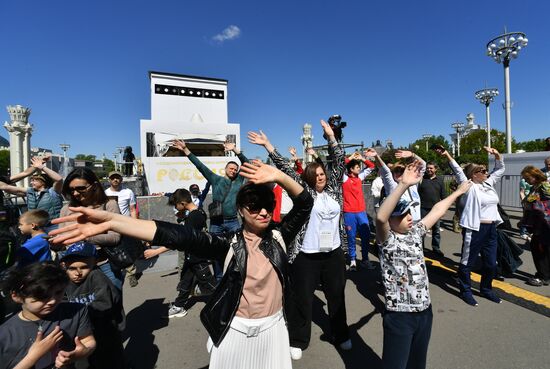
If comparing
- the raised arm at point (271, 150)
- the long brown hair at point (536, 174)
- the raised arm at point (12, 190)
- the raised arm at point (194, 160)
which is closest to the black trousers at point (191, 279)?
the raised arm at point (194, 160)

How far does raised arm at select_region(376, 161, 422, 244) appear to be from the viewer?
192cm

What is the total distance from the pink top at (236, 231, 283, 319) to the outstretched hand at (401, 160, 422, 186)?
108 centimetres

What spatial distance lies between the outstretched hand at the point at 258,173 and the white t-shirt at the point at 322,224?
57.2 inches

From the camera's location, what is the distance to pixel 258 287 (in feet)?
5.49

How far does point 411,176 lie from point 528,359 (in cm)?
234

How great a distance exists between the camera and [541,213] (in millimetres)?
4379

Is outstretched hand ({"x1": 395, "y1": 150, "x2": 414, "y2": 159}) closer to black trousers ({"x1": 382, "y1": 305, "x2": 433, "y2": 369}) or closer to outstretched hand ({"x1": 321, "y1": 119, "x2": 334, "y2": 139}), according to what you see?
outstretched hand ({"x1": 321, "y1": 119, "x2": 334, "y2": 139})

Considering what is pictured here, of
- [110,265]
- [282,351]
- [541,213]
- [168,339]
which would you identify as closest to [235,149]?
[110,265]

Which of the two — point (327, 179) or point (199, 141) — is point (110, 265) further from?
point (199, 141)

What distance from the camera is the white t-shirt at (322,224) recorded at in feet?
9.63

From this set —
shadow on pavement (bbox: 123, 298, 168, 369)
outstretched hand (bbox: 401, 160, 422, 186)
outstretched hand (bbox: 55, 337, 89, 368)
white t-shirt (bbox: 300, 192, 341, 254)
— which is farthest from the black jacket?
shadow on pavement (bbox: 123, 298, 168, 369)

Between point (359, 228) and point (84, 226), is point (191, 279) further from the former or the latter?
point (359, 228)

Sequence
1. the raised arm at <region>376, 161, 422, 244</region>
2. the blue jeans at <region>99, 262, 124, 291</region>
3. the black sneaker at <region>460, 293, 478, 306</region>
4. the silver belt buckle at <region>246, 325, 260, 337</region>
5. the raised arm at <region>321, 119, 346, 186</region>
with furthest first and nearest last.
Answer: the black sneaker at <region>460, 293, 478, 306</region> → the raised arm at <region>321, 119, 346, 186</region> → the blue jeans at <region>99, 262, 124, 291</region> → the raised arm at <region>376, 161, 422, 244</region> → the silver belt buckle at <region>246, 325, 260, 337</region>

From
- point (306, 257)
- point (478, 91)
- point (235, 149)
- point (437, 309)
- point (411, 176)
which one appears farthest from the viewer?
point (478, 91)
